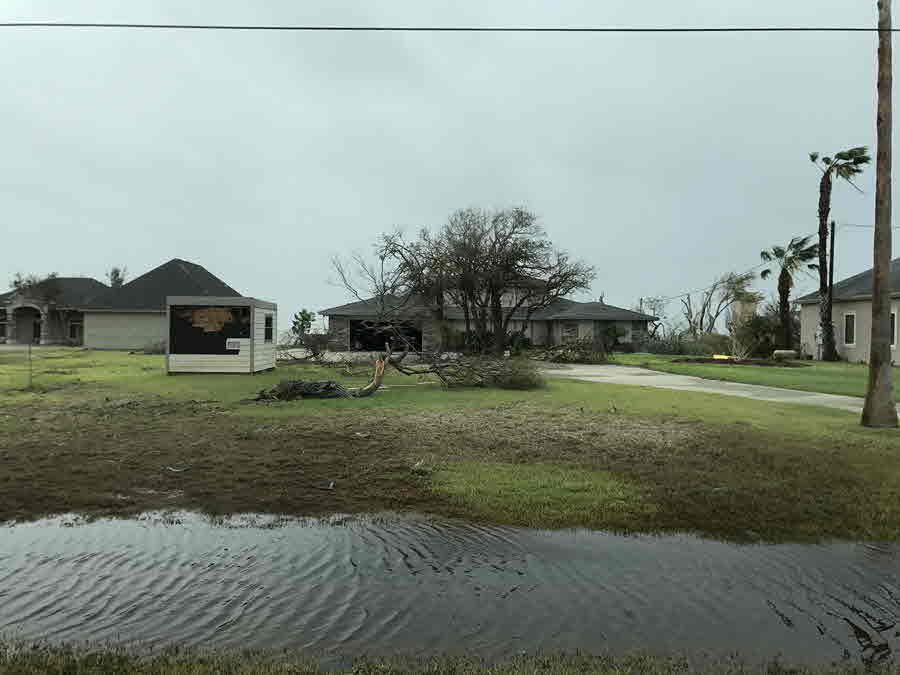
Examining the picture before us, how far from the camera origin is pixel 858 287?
120 ft

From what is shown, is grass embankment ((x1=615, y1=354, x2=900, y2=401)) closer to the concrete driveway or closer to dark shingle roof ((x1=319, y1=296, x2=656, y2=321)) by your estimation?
the concrete driveway

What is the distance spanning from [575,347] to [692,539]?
29396 mm

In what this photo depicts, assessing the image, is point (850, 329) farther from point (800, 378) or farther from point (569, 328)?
point (569, 328)

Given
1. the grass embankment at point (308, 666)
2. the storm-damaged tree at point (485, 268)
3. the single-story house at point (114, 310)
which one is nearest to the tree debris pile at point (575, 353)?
the storm-damaged tree at point (485, 268)

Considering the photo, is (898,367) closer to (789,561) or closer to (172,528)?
(789,561)

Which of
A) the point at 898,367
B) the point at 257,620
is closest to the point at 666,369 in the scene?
the point at 898,367

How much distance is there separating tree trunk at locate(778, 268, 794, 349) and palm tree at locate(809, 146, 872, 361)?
6.04ft

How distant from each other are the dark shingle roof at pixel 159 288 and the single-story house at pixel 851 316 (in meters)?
38.2

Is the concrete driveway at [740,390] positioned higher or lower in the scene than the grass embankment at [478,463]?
higher

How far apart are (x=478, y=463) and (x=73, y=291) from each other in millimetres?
58582

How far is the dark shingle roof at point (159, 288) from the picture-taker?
44.2m

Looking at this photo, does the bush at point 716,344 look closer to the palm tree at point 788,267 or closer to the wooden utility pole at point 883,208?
the palm tree at point 788,267

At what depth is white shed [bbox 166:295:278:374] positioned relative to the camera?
76.6 feet

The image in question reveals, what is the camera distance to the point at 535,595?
477 cm
